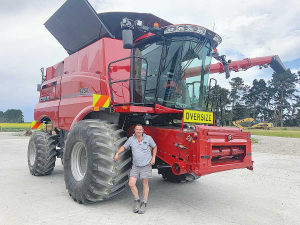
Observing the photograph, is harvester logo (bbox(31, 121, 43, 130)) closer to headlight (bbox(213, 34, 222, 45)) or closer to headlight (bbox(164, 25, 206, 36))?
headlight (bbox(164, 25, 206, 36))

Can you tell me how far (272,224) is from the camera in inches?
129

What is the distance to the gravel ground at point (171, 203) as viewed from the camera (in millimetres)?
3336

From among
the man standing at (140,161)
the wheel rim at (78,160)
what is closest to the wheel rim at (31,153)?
the wheel rim at (78,160)

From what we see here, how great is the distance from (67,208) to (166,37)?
3.42 metres

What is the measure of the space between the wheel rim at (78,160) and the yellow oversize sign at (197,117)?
210cm

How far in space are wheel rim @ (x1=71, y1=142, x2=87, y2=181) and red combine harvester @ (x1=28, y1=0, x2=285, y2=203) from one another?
0.06ft

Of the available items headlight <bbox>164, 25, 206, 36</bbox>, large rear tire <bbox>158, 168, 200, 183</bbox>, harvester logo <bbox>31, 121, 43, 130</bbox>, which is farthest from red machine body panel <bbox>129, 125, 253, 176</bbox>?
harvester logo <bbox>31, 121, 43, 130</bbox>

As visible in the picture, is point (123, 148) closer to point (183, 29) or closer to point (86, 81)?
point (86, 81)

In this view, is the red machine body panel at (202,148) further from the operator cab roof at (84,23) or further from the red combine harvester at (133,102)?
the operator cab roof at (84,23)

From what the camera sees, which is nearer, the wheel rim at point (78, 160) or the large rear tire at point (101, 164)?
the large rear tire at point (101, 164)

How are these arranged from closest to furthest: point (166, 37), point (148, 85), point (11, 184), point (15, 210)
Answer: point (15, 210), point (166, 37), point (148, 85), point (11, 184)

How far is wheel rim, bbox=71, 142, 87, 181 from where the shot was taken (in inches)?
175

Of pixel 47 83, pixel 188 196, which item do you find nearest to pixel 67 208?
pixel 188 196

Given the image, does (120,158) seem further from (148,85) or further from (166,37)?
(166,37)
